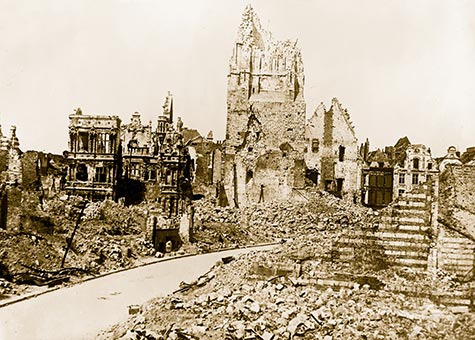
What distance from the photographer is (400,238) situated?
837 inches

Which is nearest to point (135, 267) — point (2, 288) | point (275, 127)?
point (2, 288)

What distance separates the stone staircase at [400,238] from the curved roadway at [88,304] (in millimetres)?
7701

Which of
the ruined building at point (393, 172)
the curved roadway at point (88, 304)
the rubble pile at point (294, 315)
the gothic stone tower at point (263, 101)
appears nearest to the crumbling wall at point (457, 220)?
the rubble pile at point (294, 315)

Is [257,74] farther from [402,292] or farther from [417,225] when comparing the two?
[402,292]

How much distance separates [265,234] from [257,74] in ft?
62.0

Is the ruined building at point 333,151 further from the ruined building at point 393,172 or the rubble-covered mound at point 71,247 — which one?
the rubble-covered mound at point 71,247

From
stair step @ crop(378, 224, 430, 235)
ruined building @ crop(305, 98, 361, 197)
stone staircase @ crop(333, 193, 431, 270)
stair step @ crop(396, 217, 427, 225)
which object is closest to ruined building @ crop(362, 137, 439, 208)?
ruined building @ crop(305, 98, 361, 197)

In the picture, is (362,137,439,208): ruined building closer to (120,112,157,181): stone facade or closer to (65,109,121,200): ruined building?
(120,112,157,181): stone facade

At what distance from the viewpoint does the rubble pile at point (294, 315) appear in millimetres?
14984

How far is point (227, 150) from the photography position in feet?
172

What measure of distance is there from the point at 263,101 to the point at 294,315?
132 ft

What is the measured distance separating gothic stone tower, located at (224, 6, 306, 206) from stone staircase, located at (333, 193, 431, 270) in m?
29.8

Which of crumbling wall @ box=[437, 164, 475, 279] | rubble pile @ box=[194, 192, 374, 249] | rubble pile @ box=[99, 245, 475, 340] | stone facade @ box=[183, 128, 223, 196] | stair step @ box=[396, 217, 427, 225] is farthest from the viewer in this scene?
stone facade @ box=[183, 128, 223, 196]

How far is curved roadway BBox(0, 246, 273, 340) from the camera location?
58.3ft
